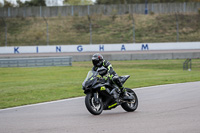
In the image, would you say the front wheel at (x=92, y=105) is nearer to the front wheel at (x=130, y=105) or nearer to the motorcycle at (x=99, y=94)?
the motorcycle at (x=99, y=94)

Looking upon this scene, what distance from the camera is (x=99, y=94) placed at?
8508 millimetres

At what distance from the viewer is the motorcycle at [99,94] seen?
8219 mm

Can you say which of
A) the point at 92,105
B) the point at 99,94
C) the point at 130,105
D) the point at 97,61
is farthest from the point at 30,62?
the point at 92,105

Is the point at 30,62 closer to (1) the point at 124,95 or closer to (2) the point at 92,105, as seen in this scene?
(1) the point at 124,95

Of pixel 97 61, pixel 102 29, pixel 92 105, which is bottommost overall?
pixel 92 105

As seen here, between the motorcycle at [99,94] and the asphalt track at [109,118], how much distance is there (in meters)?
0.20

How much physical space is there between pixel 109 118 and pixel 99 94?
2.29 feet

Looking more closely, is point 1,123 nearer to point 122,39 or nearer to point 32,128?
point 32,128

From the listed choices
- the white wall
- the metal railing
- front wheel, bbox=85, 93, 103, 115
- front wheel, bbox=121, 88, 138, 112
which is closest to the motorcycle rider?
front wheel, bbox=121, 88, 138, 112

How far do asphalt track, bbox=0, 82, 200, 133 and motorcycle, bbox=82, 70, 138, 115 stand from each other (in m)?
0.20

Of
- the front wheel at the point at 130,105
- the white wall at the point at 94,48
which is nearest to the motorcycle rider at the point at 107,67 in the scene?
the front wheel at the point at 130,105

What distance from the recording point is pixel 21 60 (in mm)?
28109

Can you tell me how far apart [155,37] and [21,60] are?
2222 cm

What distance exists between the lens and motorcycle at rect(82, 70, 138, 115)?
8.22 meters
